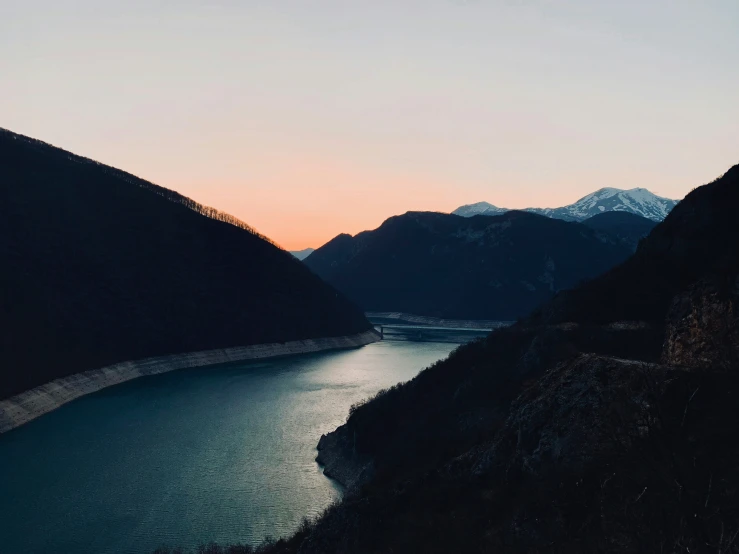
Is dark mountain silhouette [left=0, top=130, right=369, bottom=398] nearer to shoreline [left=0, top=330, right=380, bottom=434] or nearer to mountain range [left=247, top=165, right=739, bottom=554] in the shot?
shoreline [left=0, top=330, right=380, bottom=434]

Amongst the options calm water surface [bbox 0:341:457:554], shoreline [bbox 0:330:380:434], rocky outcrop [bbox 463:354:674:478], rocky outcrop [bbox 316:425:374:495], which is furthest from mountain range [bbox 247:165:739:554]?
shoreline [bbox 0:330:380:434]

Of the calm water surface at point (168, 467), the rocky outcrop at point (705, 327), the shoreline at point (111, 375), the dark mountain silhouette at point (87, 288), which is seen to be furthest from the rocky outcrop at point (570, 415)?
the dark mountain silhouette at point (87, 288)

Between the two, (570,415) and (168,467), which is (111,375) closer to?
(168,467)

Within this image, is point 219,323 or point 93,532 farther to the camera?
point 219,323

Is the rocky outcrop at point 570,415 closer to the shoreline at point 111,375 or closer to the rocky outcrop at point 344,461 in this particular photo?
the rocky outcrop at point 344,461

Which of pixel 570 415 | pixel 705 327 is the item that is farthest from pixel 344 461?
pixel 705 327

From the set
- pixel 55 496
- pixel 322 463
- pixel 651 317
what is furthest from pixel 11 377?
pixel 651 317

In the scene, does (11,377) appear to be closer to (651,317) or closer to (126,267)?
(126,267)
